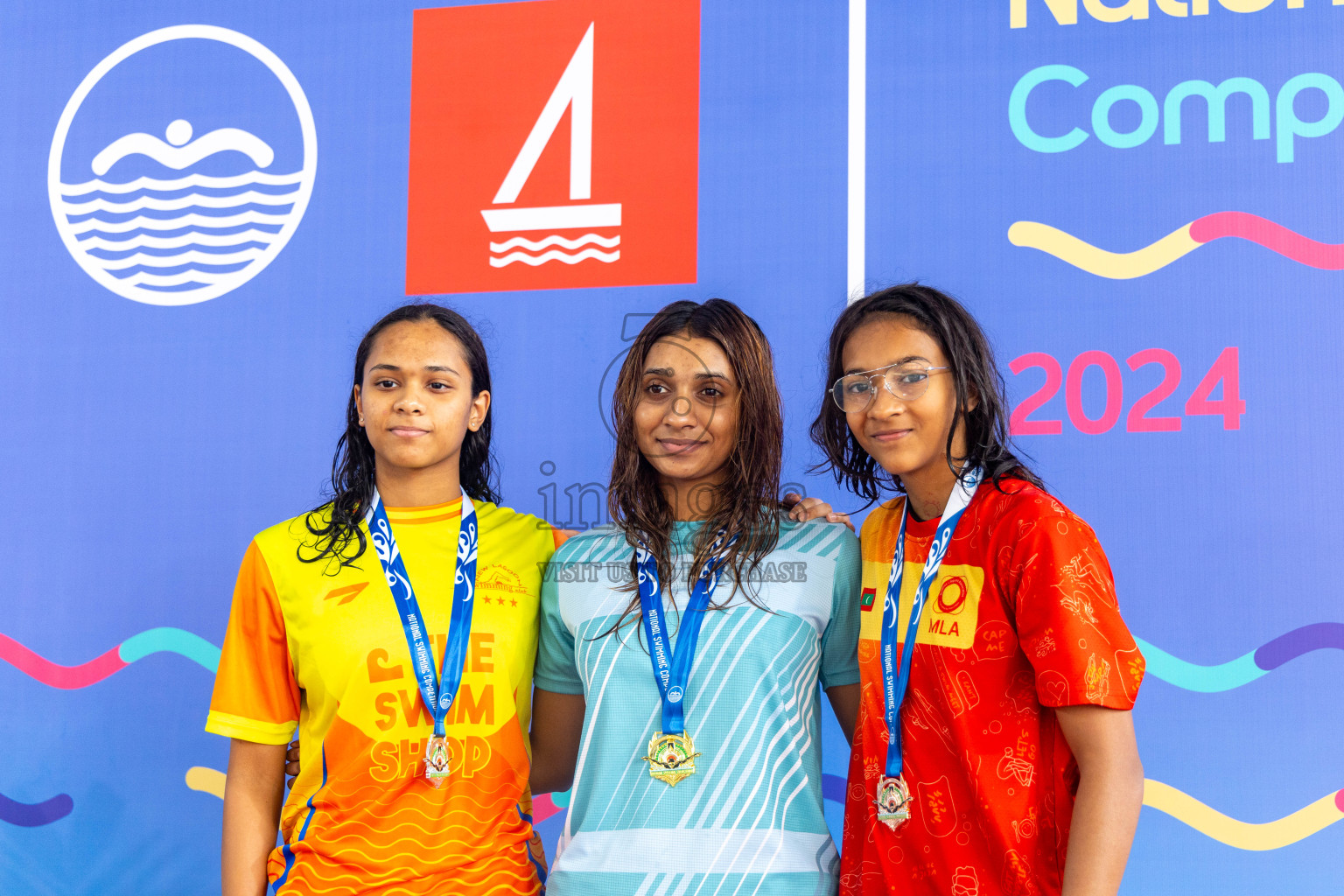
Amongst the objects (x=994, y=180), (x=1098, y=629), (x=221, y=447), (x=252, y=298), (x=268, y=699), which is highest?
(x=994, y=180)

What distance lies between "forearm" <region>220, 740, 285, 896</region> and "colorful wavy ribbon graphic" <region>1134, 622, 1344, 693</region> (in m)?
1.94

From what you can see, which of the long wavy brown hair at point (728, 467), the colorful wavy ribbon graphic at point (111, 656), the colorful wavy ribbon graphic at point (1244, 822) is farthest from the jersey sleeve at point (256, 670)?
the colorful wavy ribbon graphic at point (1244, 822)

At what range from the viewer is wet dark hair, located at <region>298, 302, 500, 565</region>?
75.7 inches

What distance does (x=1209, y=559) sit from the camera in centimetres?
253

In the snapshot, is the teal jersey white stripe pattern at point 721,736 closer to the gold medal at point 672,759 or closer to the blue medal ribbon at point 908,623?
the gold medal at point 672,759

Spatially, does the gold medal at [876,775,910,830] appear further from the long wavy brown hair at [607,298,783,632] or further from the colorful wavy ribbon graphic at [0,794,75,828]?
the colorful wavy ribbon graphic at [0,794,75,828]

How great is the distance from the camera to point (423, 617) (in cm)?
187

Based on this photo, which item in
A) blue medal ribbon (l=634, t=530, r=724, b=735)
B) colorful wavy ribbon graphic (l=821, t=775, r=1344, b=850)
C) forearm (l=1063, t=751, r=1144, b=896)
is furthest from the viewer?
colorful wavy ribbon graphic (l=821, t=775, r=1344, b=850)

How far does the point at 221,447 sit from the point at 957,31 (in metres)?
2.28

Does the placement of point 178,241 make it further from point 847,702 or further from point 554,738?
point 847,702

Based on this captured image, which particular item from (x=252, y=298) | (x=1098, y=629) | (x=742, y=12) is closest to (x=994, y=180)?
(x=742, y=12)

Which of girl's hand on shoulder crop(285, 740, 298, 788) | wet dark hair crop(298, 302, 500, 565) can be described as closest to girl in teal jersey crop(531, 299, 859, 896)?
wet dark hair crop(298, 302, 500, 565)

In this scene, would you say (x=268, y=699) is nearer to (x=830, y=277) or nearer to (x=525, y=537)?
(x=525, y=537)

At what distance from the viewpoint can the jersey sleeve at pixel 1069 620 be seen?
145 centimetres
